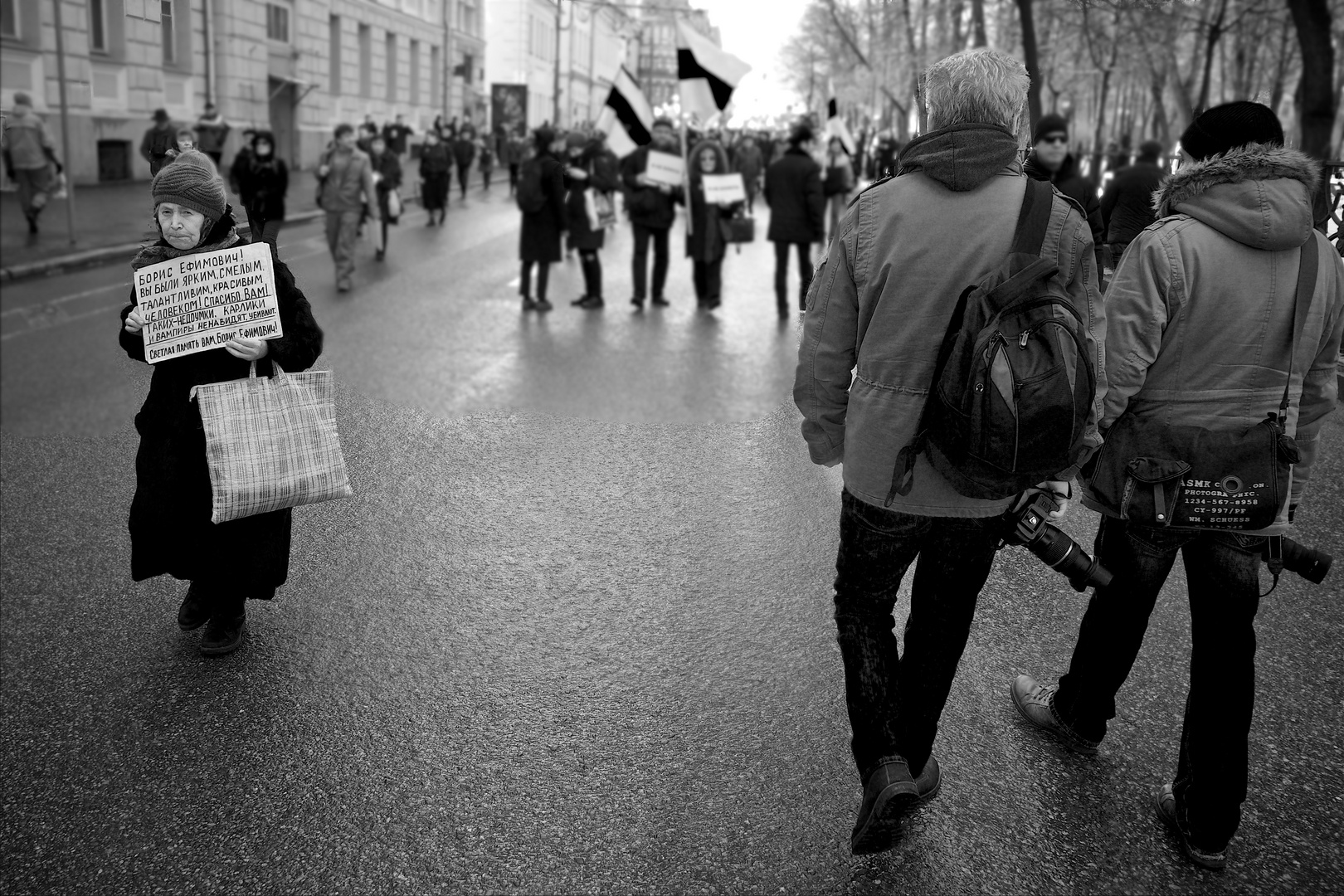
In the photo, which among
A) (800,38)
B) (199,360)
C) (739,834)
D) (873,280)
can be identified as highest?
(800,38)

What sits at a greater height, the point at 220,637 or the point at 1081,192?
the point at 1081,192

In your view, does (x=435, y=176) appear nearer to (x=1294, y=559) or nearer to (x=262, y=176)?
(x=262, y=176)

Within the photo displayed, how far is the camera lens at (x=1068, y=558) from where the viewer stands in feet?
10.1

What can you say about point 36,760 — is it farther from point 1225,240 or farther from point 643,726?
point 1225,240

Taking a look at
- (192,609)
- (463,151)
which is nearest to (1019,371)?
(192,609)

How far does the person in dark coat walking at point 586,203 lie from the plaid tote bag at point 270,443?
854 cm

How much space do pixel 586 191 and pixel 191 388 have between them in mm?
9745

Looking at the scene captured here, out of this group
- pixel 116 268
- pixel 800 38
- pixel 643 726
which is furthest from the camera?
pixel 800 38

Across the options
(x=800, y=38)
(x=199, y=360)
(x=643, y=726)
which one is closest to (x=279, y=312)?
(x=199, y=360)

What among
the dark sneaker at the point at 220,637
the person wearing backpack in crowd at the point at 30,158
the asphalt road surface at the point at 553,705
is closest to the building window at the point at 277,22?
the person wearing backpack in crowd at the point at 30,158

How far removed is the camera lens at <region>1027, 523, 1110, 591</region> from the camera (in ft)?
10.1

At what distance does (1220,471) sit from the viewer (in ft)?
9.96

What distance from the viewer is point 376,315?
1162 cm

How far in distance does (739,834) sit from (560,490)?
10.8 feet
